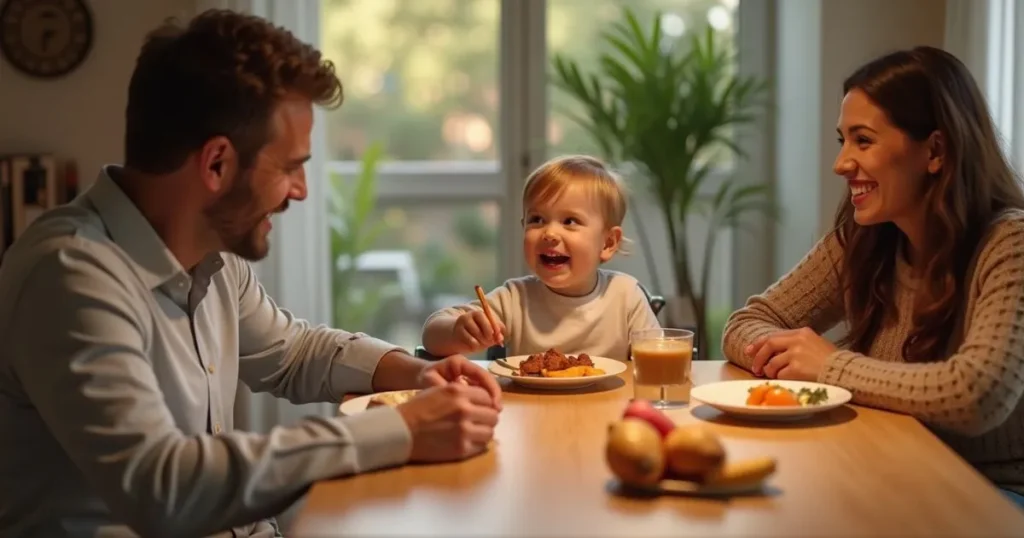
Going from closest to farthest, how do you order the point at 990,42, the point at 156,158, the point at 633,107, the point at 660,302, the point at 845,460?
1. the point at 845,460
2. the point at 156,158
3. the point at 660,302
4. the point at 990,42
5. the point at 633,107

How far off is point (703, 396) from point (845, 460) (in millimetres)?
322

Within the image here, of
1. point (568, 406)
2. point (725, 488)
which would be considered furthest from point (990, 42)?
point (725, 488)

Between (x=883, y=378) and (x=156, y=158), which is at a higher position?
(x=156, y=158)

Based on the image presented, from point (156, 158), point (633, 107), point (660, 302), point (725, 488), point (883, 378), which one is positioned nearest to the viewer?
point (725, 488)

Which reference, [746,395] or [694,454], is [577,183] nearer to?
[746,395]

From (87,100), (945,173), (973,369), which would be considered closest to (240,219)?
(973,369)

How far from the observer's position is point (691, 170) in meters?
4.00

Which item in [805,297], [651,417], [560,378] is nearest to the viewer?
→ [651,417]

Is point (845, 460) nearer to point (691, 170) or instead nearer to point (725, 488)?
point (725, 488)

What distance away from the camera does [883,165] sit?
2055 millimetres

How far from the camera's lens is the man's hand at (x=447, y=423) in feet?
4.96

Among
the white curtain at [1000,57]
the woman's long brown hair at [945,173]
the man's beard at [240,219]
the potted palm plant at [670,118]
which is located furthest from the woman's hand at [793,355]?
the potted palm plant at [670,118]

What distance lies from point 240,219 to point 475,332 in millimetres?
575

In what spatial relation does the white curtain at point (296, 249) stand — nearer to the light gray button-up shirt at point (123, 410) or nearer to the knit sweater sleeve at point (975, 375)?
the light gray button-up shirt at point (123, 410)
